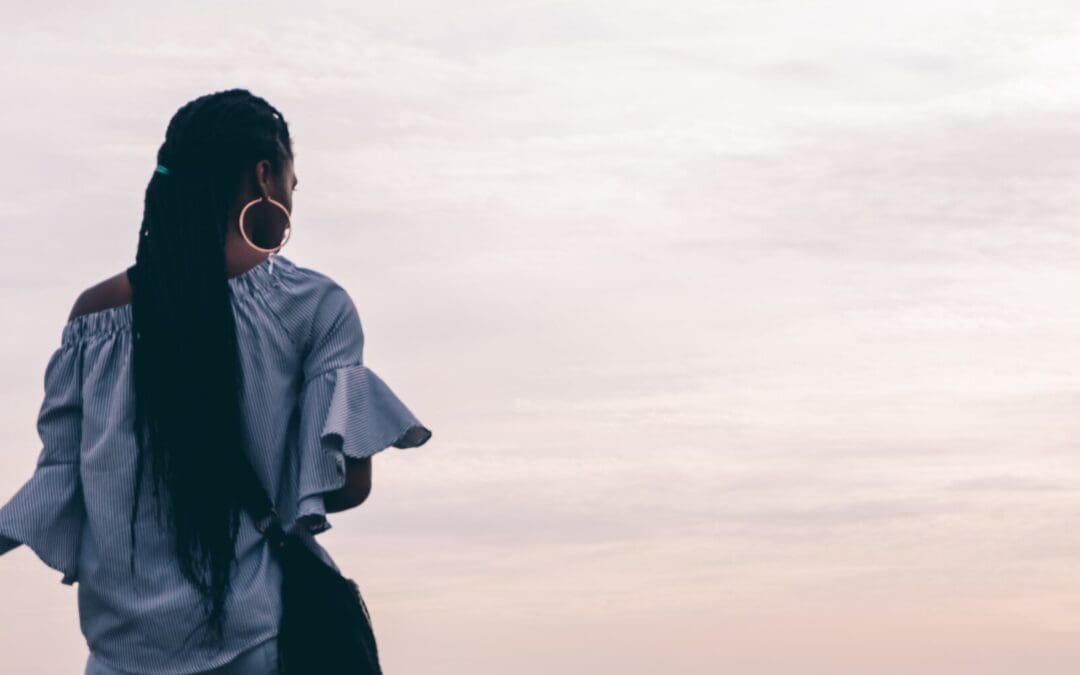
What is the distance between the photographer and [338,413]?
6.78 meters

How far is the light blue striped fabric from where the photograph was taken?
6.72m

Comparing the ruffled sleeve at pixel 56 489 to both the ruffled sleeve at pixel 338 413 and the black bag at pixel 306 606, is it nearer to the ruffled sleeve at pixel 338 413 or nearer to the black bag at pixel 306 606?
the black bag at pixel 306 606

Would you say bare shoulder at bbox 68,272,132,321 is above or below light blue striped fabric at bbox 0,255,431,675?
above

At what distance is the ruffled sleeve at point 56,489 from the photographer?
695cm

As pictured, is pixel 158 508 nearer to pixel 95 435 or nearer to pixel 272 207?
pixel 95 435

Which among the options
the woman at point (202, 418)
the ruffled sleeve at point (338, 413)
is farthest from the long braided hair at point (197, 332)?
the ruffled sleeve at point (338, 413)

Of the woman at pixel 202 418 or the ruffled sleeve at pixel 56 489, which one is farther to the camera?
the ruffled sleeve at pixel 56 489

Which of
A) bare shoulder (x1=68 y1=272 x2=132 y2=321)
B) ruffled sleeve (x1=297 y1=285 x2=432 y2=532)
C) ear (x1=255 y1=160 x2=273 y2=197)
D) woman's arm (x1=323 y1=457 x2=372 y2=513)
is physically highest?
ear (x1=255 y1=160 x2=273 y2=197)

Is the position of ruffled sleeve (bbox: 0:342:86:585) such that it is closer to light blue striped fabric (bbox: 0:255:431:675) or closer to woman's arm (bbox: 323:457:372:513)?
light blue striped fabric (bbox: 0:255:431:675)

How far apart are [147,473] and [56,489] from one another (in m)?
0.33

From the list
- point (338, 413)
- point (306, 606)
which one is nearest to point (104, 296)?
point (338, 413)

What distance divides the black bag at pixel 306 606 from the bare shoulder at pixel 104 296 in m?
0.65

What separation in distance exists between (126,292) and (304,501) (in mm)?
835

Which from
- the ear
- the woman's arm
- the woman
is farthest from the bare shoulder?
the woman's arm
